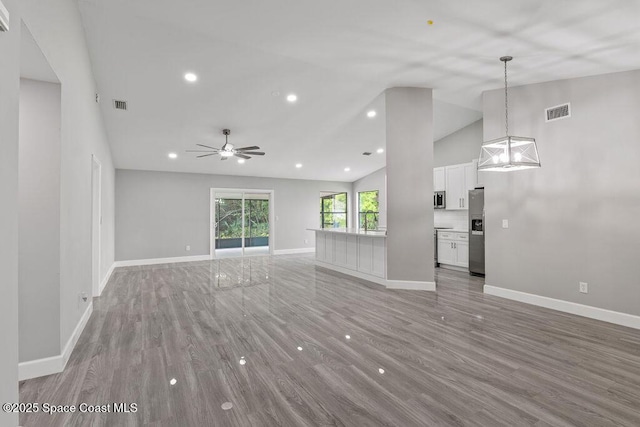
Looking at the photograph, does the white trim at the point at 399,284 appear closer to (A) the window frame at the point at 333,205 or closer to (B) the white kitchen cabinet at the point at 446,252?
(B) the white kitchen cabinet at the point at 446,252

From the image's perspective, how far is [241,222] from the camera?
925 cm

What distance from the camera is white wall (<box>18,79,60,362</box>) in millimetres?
2275

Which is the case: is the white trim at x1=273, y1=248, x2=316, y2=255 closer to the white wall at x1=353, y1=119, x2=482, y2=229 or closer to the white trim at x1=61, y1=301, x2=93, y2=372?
the white wall at x1=353, y1=119, x2=482, y2=229

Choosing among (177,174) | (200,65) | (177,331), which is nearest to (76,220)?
(177,331)

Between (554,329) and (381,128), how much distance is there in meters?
4.94

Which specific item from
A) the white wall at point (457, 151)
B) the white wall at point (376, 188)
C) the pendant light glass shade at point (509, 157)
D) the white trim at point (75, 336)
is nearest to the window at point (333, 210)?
the white wall at point (376, 188)

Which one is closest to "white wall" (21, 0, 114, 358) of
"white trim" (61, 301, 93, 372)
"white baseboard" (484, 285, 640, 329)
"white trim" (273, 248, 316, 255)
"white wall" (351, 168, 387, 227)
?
"white trim" (61, 301, 93, 372)

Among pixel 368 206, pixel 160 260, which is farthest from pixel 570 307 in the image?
pixel 160 260

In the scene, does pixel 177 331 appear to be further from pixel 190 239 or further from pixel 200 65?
pixel 190 239

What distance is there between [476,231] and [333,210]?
5743 mm

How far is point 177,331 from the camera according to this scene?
3166 mm

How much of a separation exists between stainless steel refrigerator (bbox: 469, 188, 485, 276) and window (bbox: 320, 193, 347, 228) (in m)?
5.49

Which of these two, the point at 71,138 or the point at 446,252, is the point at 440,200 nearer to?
the point at 446,252

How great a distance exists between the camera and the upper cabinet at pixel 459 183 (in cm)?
655
